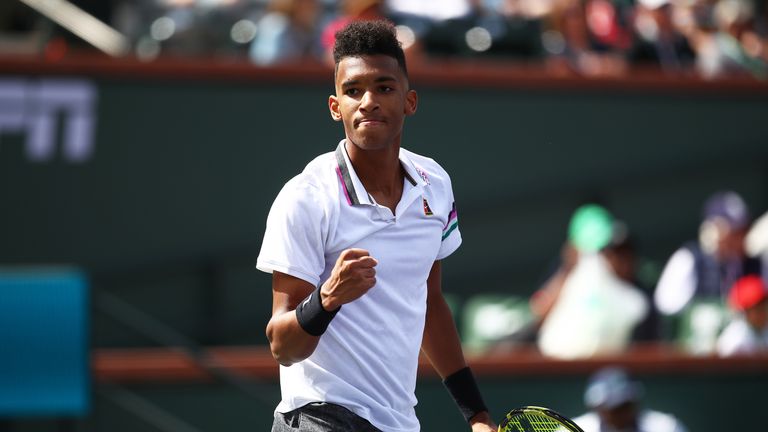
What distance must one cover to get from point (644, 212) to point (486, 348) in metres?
1.77

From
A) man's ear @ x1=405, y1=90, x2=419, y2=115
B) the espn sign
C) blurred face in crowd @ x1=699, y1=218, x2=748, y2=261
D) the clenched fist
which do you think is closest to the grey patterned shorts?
the clenched fist

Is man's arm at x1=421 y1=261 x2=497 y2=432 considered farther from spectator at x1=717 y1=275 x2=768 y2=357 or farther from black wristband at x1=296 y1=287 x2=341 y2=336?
spectator at x1=717 y1=275 x2=768 y2=357

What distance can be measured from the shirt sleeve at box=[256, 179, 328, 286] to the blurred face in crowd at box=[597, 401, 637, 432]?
4.15 metres

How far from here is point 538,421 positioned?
13.3 feet

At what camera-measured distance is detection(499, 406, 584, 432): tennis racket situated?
12.6ft

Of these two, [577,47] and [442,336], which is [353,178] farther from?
[577,47]

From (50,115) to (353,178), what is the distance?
17.9ft

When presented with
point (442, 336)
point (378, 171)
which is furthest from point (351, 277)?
point (442, 336)

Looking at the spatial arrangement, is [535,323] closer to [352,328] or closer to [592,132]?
[592,132]

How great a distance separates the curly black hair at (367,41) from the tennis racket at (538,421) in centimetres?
106

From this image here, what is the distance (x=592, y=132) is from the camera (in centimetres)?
963

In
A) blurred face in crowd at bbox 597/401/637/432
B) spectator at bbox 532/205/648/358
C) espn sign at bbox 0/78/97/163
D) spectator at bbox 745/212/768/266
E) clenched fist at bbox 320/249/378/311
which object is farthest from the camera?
spectator at bbox 745/212/768/266

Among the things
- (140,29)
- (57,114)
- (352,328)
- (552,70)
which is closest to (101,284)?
(57,114)

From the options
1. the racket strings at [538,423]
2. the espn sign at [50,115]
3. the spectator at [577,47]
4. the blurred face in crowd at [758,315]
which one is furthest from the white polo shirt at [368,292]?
the spectator at [577,47]
